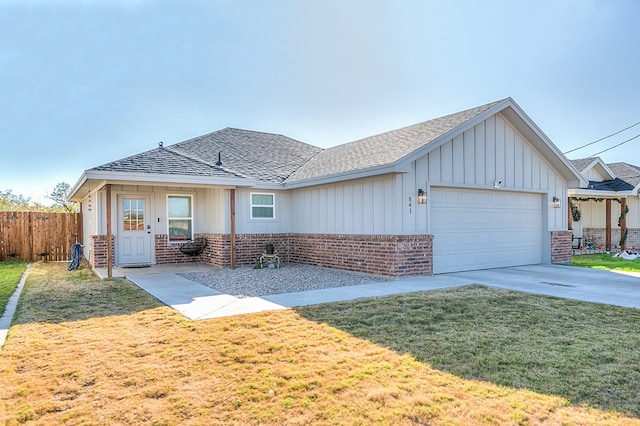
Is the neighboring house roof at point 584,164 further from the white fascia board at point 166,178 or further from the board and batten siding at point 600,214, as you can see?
the white fascia board at point 166,178

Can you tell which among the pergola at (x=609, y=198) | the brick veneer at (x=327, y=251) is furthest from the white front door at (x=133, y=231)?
the pergola at (x=609, y=198)

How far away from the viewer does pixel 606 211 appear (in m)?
18.7

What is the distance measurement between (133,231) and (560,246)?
525 inches

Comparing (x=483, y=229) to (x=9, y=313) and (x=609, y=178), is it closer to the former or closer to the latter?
(x=9, y=313)

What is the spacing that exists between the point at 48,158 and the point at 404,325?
84.2 ft

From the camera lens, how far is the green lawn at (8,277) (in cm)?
774

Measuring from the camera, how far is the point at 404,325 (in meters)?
5.40

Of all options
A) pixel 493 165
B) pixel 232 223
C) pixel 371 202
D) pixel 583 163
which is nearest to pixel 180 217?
pixel 232 223

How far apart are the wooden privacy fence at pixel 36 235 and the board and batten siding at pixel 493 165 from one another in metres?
13.6

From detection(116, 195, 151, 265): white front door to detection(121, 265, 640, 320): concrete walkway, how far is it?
209 cm

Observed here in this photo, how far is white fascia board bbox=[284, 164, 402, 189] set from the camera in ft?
30.2

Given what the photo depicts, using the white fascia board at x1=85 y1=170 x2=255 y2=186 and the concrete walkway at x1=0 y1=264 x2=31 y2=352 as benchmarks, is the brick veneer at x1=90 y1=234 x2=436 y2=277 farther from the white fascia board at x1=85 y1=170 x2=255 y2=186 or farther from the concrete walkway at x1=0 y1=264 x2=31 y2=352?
the concrete walkway at x1=0 y1=264 x2=31 y2=352

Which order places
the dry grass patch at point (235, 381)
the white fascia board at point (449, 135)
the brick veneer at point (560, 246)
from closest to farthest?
the dry grass patch at point (235, 381) → the white fascia board at point (449, 135) → the brick veneer at point (560, 246)

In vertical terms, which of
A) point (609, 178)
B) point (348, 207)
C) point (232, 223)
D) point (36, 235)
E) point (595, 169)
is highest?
point (595, 169)
